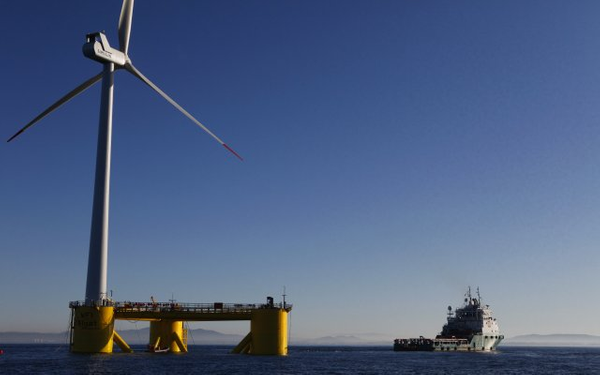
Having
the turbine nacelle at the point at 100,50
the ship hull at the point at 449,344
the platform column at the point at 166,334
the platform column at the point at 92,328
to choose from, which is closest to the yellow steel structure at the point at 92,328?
the platform column at the point at 92,328

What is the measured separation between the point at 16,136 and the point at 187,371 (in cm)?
3651

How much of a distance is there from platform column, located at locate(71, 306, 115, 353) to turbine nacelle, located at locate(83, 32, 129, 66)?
3092 centimetres

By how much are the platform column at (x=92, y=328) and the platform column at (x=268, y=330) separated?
17.4m

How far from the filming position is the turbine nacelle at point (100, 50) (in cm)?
7938

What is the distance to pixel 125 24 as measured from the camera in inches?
3246

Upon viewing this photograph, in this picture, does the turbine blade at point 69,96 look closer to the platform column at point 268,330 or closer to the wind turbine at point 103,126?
the wind turbine at point 103,126

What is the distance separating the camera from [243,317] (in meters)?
79.4

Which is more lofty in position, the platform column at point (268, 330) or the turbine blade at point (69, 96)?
the turbine blade at point (69, 96)

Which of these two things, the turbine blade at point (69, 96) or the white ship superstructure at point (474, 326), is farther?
the white ship superstructure at point (474, 326)

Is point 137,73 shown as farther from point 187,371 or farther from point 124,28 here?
point 187,371

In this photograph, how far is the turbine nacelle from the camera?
3125 inches

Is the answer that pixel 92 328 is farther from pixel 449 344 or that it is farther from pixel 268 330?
pixel 449 344

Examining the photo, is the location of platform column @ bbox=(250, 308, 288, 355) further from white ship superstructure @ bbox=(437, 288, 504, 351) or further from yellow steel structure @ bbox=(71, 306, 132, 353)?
white ship superstructure @ bbox=(437, 288, 504, 351)

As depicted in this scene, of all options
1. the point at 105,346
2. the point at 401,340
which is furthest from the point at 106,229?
the point at 401,340
